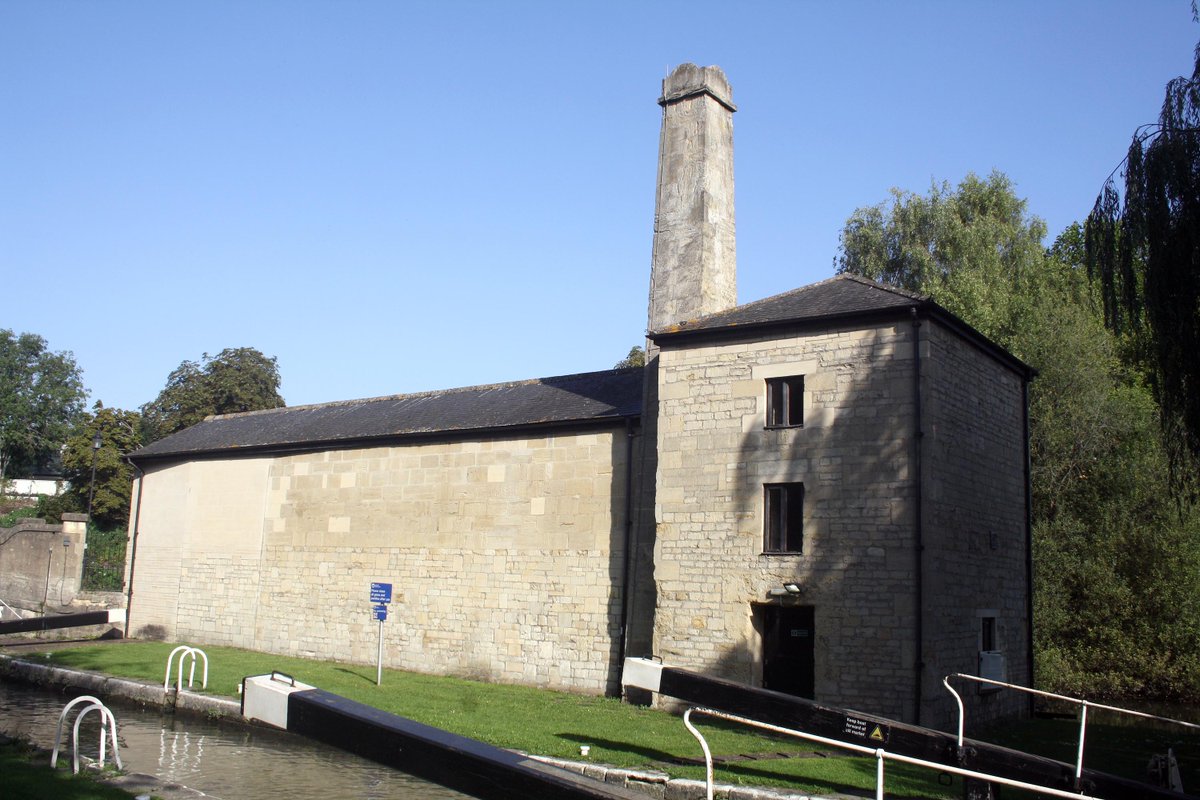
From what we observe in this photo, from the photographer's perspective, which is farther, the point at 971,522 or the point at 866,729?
the point at 971,522

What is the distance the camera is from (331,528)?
21.6m

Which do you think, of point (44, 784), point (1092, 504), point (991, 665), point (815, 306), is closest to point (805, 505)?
point (815, 306)

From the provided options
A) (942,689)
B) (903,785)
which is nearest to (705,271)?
(942,689)

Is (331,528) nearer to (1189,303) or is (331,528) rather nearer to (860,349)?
(860,349)

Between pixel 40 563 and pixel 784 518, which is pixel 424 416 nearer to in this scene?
pixel 784 518

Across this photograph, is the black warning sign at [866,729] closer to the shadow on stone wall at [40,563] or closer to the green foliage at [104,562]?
the green foliage at [104,562]

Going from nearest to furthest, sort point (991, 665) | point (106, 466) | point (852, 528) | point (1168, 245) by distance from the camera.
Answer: point (1168, 245)
point (852, 528)
point (991, 665)
point (106, 466)

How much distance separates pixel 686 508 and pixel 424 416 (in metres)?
8.28

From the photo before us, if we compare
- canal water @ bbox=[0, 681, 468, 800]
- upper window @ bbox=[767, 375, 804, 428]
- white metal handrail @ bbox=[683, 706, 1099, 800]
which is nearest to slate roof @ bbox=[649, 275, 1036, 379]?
upper window @ bbox=[767, 375, 804, 428]

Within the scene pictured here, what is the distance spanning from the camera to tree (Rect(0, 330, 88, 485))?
2753 inches

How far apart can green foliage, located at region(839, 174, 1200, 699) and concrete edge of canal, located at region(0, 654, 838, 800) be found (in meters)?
12.7

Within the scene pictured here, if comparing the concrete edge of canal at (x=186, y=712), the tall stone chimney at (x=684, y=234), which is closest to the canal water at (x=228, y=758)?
the concrete edge of canal at (x=186, y=712)

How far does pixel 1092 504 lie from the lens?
23.5 metres

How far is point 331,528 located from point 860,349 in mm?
12456
